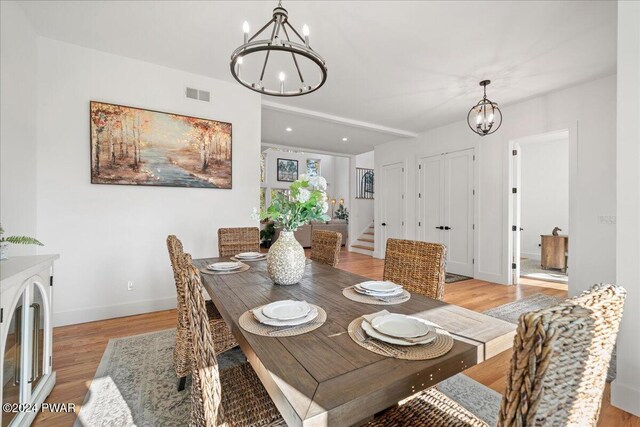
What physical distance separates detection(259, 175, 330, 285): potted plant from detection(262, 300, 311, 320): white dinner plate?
39cm

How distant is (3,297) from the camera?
127 cm

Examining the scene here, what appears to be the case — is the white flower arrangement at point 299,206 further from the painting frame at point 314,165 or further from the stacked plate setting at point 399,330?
the painting frame at point 314,165

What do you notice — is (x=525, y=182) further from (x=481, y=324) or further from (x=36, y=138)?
(x=36, y=138)

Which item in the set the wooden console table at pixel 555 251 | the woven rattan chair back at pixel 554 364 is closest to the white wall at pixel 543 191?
the wooden console table at pixel 555 251

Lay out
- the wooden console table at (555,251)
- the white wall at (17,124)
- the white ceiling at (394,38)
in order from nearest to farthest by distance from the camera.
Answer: the white wall at (17,124) → the white ceiling at (394,38) → the wooden console table at (555,251)

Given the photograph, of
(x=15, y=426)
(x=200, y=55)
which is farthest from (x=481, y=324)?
(x=200, y=55)

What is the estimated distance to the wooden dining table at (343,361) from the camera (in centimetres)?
Result: 64

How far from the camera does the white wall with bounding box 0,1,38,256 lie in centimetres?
205

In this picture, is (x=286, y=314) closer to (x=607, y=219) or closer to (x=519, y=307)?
(x=519, y=307)

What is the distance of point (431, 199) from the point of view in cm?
559

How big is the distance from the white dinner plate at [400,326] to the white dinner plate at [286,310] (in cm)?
28

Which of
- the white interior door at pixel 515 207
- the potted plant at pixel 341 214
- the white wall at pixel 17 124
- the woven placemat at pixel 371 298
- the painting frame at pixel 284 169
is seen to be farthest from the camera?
the painting frame at pixel 284 169

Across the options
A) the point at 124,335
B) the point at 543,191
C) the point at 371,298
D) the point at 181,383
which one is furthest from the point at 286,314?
the point at 543,191

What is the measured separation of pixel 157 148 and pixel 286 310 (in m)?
2.80
